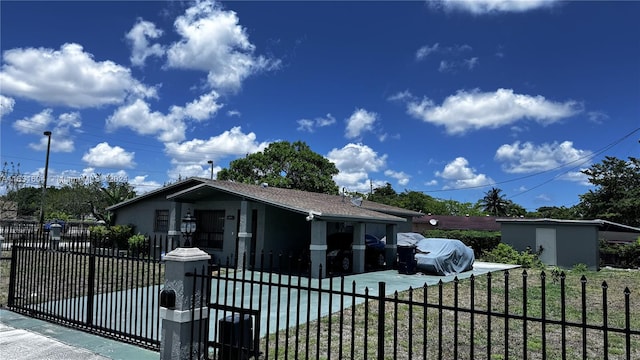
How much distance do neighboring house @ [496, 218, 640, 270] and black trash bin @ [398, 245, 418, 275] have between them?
10.7m

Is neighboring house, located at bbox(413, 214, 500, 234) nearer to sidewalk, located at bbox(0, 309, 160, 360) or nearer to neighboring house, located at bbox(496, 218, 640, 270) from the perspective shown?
neighboring house, located at bbox(496, 218, 640, 270)

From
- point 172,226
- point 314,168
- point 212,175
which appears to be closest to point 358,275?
point 172,226

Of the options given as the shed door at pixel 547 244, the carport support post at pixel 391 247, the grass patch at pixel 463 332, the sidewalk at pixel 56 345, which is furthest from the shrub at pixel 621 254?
the sidewalk at pixel 56 345

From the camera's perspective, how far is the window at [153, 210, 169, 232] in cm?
2184

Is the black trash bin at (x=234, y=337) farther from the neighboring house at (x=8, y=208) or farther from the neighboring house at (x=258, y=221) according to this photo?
the neighboring house at (x=8, y=208)

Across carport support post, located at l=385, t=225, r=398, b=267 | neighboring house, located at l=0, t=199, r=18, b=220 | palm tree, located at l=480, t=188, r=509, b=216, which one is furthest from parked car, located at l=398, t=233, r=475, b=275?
palm tree, located at l=480, t=188, r=509, b=216

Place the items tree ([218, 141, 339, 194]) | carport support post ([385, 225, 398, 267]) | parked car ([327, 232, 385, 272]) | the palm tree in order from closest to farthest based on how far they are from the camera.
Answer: parked car ([327, 232, 385, 272])
carport support post ([385, 225, 398, 267])
tree ([218, 141, 339, 194])
the palm tree

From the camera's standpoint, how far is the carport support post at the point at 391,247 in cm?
1889

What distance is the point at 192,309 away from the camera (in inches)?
216

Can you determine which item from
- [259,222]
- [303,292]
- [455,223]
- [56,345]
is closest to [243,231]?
[259,222]

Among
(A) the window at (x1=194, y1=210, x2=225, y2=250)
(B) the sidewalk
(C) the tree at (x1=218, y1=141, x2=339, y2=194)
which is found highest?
(C) the tree at (x1=218, y1=141, x2=339, y2=194)

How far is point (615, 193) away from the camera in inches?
1383

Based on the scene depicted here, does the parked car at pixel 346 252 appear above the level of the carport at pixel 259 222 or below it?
below

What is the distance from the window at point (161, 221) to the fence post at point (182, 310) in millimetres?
17199
